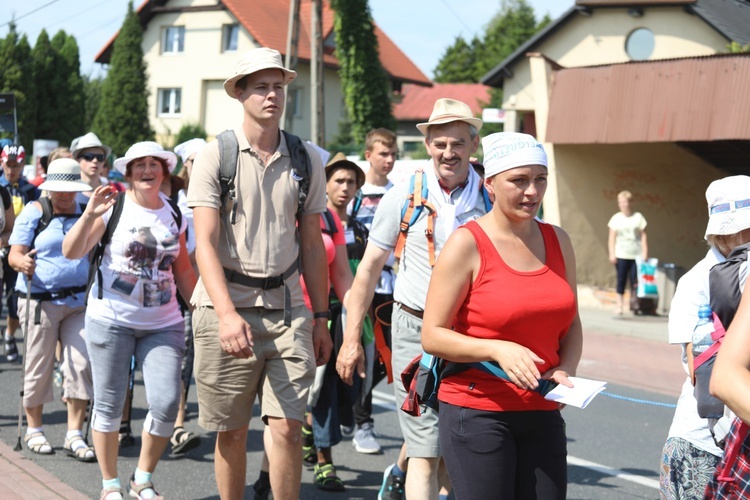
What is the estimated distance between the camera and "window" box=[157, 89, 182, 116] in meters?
53.1

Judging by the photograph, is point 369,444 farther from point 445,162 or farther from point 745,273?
point 745,273

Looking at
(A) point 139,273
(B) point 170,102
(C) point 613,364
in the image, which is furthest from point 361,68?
(A) point 139,273

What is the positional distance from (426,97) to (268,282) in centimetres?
6326

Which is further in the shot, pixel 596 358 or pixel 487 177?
pixel 596 358

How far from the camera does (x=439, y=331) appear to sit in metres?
3.70

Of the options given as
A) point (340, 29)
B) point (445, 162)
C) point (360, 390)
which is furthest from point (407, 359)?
point (340, 29)

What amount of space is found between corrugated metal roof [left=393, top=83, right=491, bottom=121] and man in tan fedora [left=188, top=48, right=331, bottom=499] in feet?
193

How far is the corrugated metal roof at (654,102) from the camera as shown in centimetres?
1540

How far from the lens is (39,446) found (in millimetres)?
7090

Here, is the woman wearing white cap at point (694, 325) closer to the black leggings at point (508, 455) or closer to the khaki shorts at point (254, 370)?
the black leggings at point (508, 455)

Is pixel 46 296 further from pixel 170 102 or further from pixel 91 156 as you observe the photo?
pixel 170 102

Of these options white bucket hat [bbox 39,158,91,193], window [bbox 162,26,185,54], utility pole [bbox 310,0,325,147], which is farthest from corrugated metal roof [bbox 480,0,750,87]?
window [bbox 162,26,185,54]

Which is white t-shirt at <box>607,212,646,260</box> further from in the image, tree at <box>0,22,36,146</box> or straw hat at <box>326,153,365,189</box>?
tree at <box>0,22,36,146</box>

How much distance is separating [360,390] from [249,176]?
Result: 2.70 m
